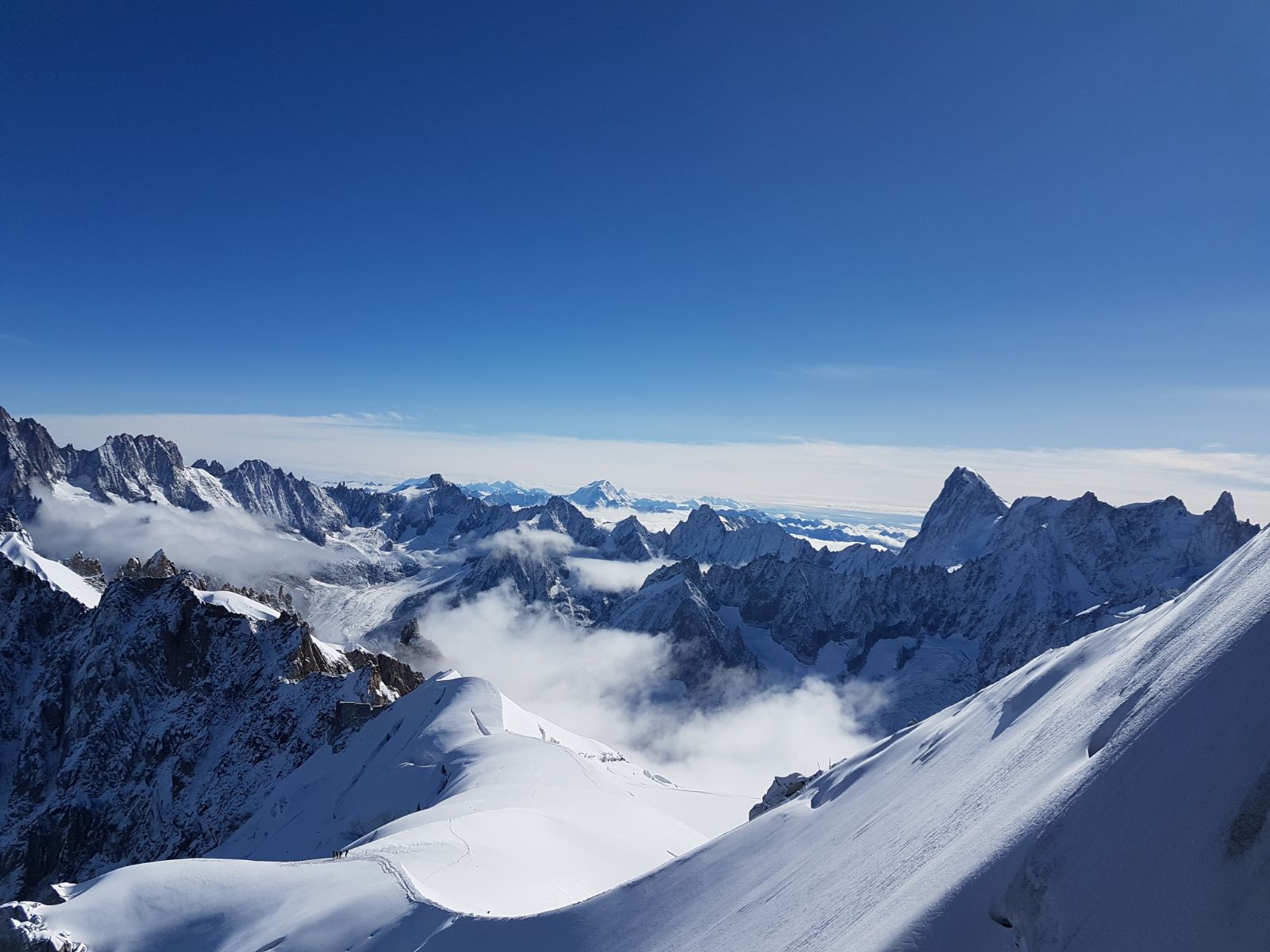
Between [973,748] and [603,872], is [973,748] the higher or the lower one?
the higher one

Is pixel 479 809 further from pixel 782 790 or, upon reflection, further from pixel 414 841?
pixel 782 790

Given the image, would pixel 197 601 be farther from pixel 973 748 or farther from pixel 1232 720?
pixel 1232 720

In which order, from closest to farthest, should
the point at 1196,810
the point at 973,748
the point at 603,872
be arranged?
the point at 1196,810
the point at 973,748
the point at 603,872

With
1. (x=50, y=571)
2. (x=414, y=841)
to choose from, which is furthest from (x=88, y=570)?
(x=414, y=841)

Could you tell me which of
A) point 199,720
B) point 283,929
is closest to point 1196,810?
point 283,929

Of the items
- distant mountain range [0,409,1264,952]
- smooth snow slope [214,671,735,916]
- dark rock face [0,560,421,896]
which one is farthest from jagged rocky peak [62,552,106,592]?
smooth snow slope [214,671,735,916]

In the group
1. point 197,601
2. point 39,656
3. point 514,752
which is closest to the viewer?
point 514,752
